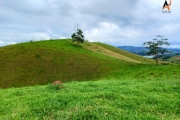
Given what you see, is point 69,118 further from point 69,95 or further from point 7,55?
point 7,55

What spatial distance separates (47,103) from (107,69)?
34.0m

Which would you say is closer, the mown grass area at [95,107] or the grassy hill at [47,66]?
the mown grass area at [95,107]

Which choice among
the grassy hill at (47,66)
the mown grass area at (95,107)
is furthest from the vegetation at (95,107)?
the grassy hill at (47,66)

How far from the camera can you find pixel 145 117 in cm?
726

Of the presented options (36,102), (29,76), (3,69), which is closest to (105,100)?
(36,102)

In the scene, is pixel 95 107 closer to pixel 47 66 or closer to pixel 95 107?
pixel 95 107

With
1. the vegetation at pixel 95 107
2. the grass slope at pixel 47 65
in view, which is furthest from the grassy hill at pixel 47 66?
the vegetation at pixel 95 107

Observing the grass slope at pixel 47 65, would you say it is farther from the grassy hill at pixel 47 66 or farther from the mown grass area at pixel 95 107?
the mown grass area at pixel 95 107

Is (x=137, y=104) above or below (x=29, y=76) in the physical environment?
above

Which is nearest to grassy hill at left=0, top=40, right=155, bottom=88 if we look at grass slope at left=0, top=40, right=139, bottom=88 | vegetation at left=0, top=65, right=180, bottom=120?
grass slope at left=0, top=40, right=139, bottom=88

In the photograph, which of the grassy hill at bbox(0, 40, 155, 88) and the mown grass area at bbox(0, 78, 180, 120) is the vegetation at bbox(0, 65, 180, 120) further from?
the grassy hill at bbox(0, 40, 155, 88)

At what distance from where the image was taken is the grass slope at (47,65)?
37625 millimetres

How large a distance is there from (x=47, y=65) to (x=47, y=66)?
48 cm

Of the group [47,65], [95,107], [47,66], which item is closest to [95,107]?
[95,107]
